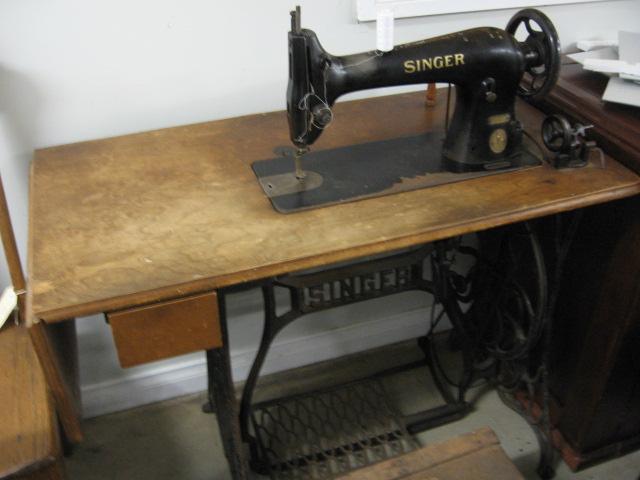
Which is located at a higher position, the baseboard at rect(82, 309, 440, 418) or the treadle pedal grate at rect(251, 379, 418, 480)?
the baseboard at rect(82, 309, 440, 418)

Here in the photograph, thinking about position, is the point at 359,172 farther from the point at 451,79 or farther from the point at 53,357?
the point at 53,357

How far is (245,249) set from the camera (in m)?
0.98

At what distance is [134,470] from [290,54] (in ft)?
4.01

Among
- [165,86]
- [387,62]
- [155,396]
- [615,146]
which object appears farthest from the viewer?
[155,396]

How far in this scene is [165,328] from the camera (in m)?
0.96

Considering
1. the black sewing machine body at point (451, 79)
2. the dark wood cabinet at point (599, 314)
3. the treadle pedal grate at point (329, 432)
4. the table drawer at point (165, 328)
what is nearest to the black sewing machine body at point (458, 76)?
the black sewing machine body at point (451, 79)

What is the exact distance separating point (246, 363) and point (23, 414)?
0.87 m

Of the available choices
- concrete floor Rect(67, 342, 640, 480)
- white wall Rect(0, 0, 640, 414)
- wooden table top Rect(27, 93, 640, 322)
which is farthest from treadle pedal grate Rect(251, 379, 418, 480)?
wooden table top Rect(27, 93, 640, 322)

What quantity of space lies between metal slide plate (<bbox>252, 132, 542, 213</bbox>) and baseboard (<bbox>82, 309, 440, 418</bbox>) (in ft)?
2.65

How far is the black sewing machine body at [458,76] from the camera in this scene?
105cm

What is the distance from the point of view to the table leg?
1257 mm

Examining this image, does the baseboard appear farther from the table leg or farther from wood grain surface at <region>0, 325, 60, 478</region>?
wood grain surface at <region>0, 325, 60, 478</region>

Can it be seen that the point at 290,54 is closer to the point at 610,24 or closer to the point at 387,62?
the point at 387,62

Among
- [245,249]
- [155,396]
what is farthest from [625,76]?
[155,396]
